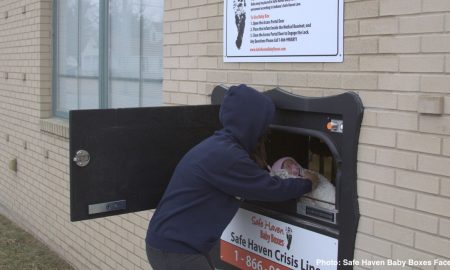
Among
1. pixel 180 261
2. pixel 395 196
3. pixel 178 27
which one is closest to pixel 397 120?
pixel 395 196

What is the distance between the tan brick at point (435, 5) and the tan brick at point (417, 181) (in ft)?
2.26

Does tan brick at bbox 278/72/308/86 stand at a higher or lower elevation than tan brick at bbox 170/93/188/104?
higher

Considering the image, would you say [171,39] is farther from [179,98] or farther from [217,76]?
[217,76]

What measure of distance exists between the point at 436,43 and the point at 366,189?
74 cm

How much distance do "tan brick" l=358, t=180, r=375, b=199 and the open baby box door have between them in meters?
0.04

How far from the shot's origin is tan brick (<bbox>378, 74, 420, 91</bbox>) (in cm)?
247

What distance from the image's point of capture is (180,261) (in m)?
2.91

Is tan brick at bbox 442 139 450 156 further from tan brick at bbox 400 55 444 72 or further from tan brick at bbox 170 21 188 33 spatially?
tan brick at bbox 170 21 188 33

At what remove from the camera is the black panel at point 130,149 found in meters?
2.96

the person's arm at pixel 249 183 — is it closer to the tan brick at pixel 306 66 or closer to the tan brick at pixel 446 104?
the tan brick at pixel 306 66

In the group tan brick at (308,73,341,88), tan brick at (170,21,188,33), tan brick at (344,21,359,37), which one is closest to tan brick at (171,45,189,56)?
tan brick at (170,21,188,33)

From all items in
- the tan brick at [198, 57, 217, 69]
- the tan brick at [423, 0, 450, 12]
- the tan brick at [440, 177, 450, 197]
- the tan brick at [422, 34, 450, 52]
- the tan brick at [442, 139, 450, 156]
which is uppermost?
the tan brick at [423, 0, 450, 12]

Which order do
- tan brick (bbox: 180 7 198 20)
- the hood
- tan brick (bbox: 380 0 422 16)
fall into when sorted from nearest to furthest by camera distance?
1. tan brick (bbox: 380 0 422 16)
2. the hood
3. tan brick (bbox: 180 7 198 20)

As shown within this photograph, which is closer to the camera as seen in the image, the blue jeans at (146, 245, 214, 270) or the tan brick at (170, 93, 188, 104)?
the blue jeans at (146, 245, 214, 270)
